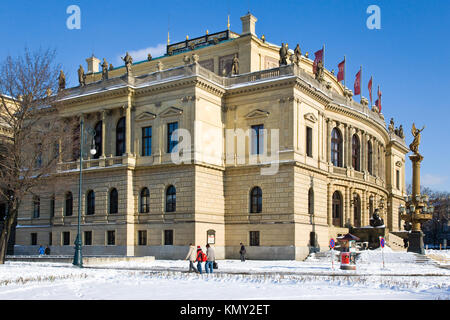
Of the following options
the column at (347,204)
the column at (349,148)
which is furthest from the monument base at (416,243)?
the column at (349,148)

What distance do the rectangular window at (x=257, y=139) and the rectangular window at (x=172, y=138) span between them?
22.6ft

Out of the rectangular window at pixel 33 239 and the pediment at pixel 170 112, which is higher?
the pediment at pixel 170 112

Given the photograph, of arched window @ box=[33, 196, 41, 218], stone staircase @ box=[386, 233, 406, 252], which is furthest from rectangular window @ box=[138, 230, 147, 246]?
stone staircase @ box=[386, 233, 406, 252]

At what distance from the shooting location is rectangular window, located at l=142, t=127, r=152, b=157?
179 feet

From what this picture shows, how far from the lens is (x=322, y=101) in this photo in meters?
57.1

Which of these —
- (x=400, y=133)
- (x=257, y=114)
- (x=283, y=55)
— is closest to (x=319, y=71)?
(x=283, y=55)

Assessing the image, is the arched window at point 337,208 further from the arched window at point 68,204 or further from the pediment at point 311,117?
the arched window at point 68,204

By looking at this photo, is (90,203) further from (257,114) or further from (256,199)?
(257,114)

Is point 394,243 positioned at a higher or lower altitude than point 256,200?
lower

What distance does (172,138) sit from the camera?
2078 inches

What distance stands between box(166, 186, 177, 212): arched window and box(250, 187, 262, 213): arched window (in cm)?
686

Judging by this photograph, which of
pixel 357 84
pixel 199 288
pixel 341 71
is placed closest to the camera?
pixel 199 288

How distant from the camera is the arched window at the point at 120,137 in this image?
55.9 metres

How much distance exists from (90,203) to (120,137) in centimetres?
709
